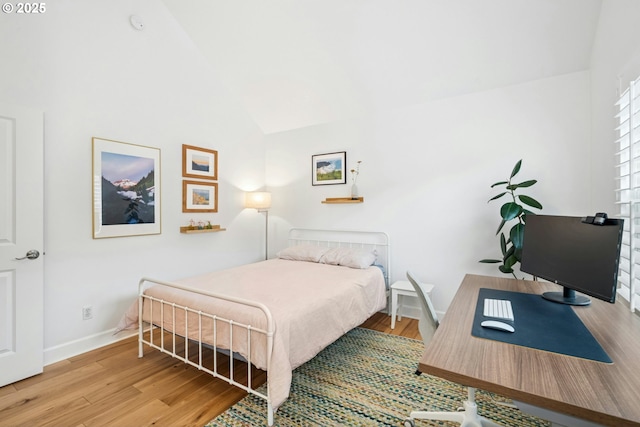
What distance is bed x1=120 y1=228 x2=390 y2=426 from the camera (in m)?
1.91

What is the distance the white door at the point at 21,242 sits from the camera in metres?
2.26

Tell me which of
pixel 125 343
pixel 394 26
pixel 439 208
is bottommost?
pixel 125 343

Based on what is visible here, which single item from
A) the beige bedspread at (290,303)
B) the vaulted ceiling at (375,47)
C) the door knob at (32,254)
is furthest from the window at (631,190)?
the door knob at (32,254)

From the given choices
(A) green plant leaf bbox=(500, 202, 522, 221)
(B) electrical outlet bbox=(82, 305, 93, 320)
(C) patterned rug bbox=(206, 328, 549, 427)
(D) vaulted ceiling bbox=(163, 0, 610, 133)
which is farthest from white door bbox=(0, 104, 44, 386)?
(A) green plant leaf bbox=(500, 202, 522, 221)

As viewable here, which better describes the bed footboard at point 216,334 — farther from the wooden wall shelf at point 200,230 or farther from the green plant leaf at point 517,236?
the green plant leaf at point 517,236

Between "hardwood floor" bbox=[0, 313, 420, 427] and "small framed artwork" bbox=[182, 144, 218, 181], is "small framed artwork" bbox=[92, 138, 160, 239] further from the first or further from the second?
"hardwood floor" bbox=[0, 313, 420, 427]

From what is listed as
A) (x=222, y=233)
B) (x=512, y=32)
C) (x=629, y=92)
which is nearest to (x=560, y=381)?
(x=629, y=92)

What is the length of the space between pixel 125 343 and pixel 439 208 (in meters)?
3.42

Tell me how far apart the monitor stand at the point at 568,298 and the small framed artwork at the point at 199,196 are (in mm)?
3388

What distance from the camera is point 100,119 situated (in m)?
2.85

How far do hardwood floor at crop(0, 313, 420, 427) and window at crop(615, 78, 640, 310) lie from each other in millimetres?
2459

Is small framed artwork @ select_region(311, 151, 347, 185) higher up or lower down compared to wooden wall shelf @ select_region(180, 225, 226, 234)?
higher up

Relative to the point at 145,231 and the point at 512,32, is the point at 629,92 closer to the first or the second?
the point at 512,32

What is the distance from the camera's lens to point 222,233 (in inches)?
160
